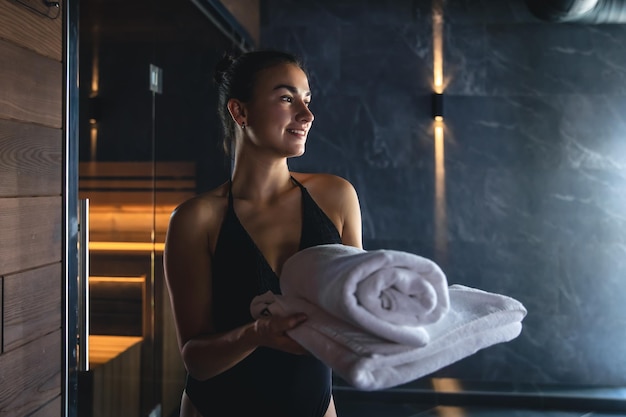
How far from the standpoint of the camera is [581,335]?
11.9ft

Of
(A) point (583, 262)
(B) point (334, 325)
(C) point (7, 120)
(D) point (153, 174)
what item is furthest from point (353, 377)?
(A) point (583, 262)

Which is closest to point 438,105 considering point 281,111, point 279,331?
point 281,111

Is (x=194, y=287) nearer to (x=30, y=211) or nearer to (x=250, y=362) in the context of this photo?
(x=250, y=362)

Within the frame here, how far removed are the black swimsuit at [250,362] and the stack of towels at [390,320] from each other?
316mm

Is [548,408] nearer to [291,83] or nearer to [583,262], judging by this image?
[583,262]

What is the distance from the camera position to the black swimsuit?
1125 mm

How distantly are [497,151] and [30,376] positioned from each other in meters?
3.01

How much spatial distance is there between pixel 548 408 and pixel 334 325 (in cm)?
310

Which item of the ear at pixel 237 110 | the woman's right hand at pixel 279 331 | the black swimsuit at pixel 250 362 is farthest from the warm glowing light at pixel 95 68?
the woman's right hand at pixel 279 331

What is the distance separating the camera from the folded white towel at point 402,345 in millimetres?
733

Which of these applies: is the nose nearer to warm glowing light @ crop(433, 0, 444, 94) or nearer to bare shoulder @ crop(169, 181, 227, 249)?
bare shoulder @ crop(169, 181, 227, 249)

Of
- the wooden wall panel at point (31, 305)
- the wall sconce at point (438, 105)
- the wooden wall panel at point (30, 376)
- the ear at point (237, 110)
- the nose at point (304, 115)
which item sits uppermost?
the wall sconce at point (438, 105)

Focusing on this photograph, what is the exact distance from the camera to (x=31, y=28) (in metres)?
1.26

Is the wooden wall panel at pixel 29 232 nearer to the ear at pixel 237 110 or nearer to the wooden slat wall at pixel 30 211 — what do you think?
the wooden slat wall at pixel 30 211
